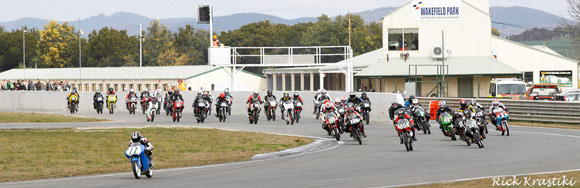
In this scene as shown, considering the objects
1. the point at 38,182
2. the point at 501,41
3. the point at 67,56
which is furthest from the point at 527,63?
the point at 67,56

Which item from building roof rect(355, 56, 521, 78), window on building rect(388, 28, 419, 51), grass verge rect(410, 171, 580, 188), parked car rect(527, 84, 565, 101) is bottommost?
grass verge rect(410, 171, 580, 188)

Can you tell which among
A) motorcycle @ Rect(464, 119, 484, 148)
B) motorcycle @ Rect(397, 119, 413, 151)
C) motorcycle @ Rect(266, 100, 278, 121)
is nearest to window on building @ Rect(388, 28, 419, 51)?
motorcycle @ Rect(266, 100, 278, 121)

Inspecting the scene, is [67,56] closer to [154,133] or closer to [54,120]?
[54,120]

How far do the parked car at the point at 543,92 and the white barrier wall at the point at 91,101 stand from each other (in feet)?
30.1

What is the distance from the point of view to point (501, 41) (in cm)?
→ 6769

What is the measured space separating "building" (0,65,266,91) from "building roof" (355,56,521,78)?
1912 cm

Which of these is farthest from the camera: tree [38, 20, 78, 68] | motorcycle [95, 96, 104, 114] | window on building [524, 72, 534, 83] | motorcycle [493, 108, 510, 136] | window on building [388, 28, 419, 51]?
tree [38, 20, 78, 68]

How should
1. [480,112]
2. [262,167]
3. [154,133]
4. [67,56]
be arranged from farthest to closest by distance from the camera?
[67,56], [154,133], [480,112], [262,167]

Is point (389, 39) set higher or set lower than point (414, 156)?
higher

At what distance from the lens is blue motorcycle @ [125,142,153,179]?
1520cm

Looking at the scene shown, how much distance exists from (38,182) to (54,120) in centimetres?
2505

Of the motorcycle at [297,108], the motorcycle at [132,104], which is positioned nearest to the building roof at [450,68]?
the motorcycle at [132,104]

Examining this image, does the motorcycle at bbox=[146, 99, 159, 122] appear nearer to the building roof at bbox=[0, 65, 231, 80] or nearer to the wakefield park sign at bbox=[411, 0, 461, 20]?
the wakefield park sign at bbox=[411, 0, 461, 20]

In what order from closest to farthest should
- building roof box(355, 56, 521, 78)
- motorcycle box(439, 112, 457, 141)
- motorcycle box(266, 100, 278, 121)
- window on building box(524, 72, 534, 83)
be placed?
motorcycle box(439, 112, 457, 141)
motorcycle box(266, 100, 278, 121)
building roof box(355, 56, 521, 78)
window on building box(524, 72, 534, 83)
